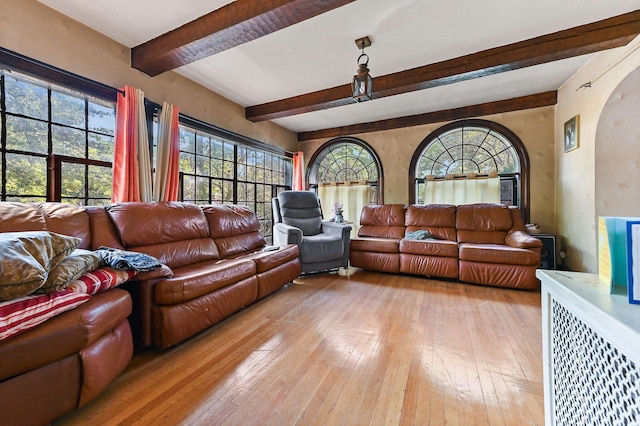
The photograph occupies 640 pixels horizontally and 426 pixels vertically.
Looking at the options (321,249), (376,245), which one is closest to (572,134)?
(376,245)

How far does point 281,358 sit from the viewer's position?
1604 mm

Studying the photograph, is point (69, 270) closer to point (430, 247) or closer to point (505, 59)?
point (430, 247)

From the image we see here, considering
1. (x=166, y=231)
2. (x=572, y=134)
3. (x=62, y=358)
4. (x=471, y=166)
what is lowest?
(x=62, y=358)

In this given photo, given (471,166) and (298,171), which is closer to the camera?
(471,166)

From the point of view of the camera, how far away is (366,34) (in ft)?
7.59

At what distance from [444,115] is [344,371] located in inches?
162

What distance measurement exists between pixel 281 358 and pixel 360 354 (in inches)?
19.7

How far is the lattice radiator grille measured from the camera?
0.53 m

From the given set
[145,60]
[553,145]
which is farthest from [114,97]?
[553,145]

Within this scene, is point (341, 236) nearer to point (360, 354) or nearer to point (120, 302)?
point (360, 354)

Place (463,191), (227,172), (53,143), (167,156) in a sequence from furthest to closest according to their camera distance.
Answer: (463,191)
(227,172)
(167,156)
(53,143)

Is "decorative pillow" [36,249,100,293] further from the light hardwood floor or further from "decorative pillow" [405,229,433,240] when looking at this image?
"decorative pillow" [405,229,433,240]

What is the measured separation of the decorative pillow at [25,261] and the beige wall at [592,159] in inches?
170

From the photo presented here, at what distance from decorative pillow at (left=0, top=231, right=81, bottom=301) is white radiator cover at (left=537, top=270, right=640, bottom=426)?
186 centimetres
